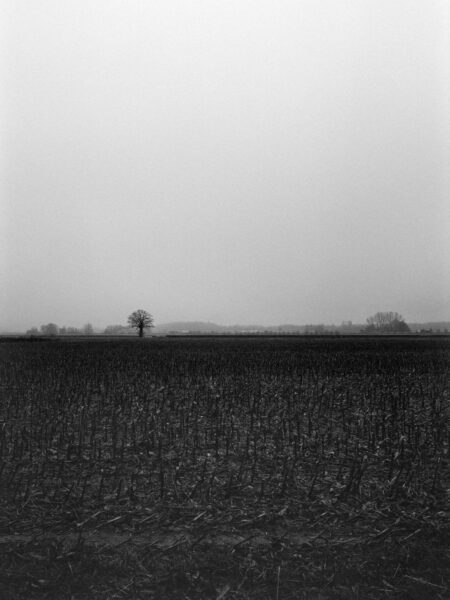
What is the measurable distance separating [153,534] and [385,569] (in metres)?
2.46

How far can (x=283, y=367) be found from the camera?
23016 mm

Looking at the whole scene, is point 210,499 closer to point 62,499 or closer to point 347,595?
point 62,499

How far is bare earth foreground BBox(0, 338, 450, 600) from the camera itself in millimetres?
Answer: 3854

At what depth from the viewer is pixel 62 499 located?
5.71m

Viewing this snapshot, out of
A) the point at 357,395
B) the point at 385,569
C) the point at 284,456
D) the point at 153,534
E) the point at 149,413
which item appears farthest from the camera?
the point at 357,395

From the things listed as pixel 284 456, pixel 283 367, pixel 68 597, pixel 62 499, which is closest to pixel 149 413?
pixel 284 456

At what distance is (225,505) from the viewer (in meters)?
5.48

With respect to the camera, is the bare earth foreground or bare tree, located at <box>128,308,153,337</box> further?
bare tree, located at <box>128,308,153,337</box>

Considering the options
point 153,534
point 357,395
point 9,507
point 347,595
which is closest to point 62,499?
point 9,507

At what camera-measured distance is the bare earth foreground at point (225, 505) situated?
385cm

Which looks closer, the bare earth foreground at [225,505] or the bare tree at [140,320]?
the bare earth foreground at [225,505]

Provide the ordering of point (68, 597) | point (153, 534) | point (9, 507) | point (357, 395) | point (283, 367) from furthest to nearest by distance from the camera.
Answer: point (283, 367) < point (357, 395) < point (9, 507) < point (153, 534) < point (68, 597)

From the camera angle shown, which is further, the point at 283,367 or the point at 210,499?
the point at 283,367

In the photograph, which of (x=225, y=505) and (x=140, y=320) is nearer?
(x=225, y=505)
